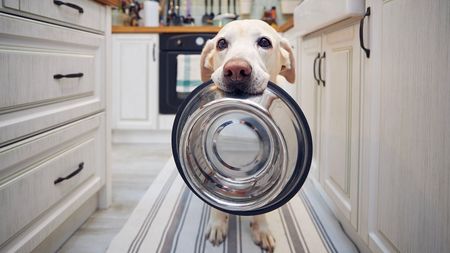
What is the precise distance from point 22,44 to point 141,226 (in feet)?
2.56

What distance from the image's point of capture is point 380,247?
1.07 metres

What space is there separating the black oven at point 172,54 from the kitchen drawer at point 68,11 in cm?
161

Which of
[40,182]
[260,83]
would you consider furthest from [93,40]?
[260,83]

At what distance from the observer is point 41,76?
1.15 metres

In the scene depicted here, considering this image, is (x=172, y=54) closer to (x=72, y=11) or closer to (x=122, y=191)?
(x=122, y=191)

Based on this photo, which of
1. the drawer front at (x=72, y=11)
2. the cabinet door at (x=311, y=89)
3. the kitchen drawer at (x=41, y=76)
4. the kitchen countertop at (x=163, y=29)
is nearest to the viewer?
the kitchen drawer at (x=41, y=76)

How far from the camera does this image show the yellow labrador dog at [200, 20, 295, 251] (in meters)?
1.17

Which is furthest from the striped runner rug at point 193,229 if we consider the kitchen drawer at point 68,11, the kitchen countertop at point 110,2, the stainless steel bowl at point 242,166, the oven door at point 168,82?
the oven door at point 168,82

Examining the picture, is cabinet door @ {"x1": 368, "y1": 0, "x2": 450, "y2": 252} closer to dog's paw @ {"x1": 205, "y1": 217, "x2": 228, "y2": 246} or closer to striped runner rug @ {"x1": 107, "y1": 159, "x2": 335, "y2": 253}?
striped runner rug @ {"x1": 107, "y1": 159, "x2": 335, "y2": 253}

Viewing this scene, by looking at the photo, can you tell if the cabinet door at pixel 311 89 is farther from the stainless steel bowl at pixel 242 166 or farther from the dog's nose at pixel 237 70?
the dog's nose at pixel 237 70

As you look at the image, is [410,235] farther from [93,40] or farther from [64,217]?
[93,40]

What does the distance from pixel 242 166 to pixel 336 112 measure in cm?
47

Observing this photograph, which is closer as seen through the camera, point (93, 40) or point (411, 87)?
point (411, 87)

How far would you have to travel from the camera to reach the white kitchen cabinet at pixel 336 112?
132cm
